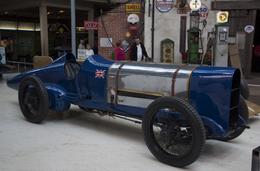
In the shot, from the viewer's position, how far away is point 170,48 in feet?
38.2

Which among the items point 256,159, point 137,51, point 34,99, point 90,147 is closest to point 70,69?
point 34,99

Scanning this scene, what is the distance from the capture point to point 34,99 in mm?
4336

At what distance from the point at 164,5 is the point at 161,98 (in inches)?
386

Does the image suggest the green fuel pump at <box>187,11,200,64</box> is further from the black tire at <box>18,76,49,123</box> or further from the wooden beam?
the black tire at <box>18,76,49,123</box>

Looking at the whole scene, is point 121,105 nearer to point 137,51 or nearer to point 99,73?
point 99,73

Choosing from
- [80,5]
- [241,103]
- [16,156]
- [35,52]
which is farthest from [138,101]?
[35,52]

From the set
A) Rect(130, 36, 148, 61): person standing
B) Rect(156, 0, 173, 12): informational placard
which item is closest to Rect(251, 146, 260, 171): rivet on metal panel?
Rect(130, 36, 148, 61): person standing

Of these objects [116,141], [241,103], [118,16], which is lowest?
[116,141]

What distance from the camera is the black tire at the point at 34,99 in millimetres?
4125

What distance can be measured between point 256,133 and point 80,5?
525 inches

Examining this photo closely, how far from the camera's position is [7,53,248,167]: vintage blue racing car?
280cm

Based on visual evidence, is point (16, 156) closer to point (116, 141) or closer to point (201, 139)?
point (116, 141)

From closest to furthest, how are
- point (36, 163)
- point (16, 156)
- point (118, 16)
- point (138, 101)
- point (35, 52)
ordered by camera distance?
point (36, 163) < point (16, 156) < point (138, 101) < point (118, 16) < point (35, 52)

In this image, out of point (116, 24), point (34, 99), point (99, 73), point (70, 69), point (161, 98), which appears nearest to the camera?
point (161, 98)
